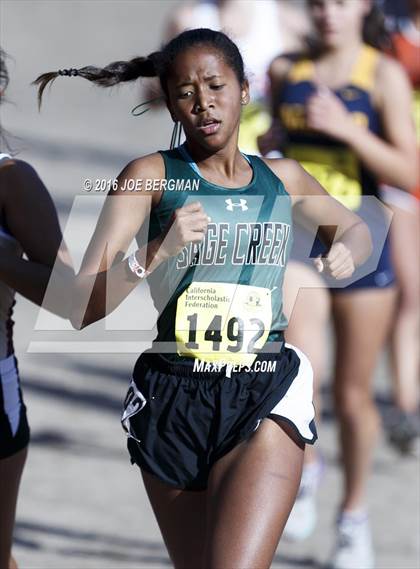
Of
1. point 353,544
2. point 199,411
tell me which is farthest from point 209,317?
point 353,544

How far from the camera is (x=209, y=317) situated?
341 centimetres

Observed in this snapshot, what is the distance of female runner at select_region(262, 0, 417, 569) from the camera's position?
5.14m

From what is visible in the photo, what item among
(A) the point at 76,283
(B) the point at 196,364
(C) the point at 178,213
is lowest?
(B) the point at 196,364

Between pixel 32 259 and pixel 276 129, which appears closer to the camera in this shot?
pixel 32 259

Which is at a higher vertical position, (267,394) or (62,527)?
(267,394)

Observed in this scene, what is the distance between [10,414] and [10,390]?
7 cm

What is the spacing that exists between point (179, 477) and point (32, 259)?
0.69m

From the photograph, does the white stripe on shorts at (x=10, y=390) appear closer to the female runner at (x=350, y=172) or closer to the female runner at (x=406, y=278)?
the female runner at (x=350, y=172)

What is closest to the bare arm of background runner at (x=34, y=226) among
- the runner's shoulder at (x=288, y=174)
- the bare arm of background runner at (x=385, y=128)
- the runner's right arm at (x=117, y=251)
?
the runner's right arm at (x=117, y=251)

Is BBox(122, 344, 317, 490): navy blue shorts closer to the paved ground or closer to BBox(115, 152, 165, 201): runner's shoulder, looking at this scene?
BBox(115, 152, 165, 201): runner's shoulder

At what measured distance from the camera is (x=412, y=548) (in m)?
5.28

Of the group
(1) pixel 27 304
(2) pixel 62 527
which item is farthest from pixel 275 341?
(1) pixel 27 304

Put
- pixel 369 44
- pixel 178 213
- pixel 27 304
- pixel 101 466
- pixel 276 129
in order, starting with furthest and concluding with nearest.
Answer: pixel 27 304 < pixel 101 466 < pixel 369 44 < pixel 276 129 < pixel 178 213

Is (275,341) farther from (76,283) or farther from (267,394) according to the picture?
(76,283)
